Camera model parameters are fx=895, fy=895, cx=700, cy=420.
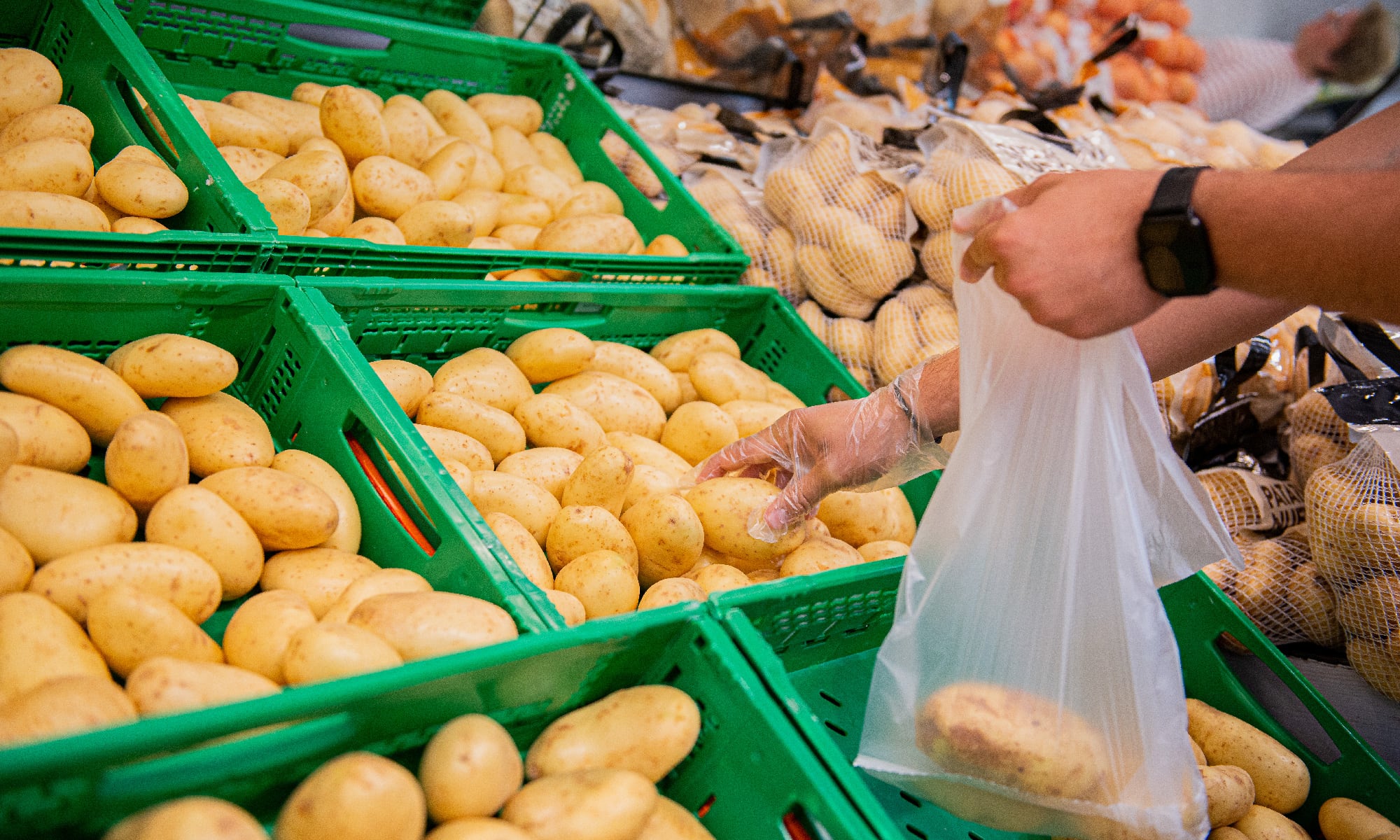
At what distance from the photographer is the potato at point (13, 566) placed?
100cm

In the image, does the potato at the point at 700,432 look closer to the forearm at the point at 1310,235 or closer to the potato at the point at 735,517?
the potato at the point at 735,517

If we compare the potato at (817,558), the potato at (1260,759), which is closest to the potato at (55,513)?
the potato at (817,558)

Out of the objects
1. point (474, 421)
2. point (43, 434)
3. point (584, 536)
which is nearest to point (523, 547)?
point (584, 536)

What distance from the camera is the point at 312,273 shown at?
1.72 metres

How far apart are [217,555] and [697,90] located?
310 centimetres

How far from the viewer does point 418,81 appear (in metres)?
2.62

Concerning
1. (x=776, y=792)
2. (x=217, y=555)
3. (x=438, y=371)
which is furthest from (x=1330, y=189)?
(x=438, y=371)

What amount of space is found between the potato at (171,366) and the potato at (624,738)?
0.77 meters

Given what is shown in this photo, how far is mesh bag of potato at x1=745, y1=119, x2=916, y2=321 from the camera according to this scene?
262cm

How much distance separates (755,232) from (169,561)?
198 centimetres

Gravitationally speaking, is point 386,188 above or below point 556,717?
above

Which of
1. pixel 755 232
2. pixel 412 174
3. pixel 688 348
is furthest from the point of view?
pixel 755 232

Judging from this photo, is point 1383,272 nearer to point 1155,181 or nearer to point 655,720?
point 1155,181

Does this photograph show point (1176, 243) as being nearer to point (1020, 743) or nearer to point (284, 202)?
point (1020, 743)
